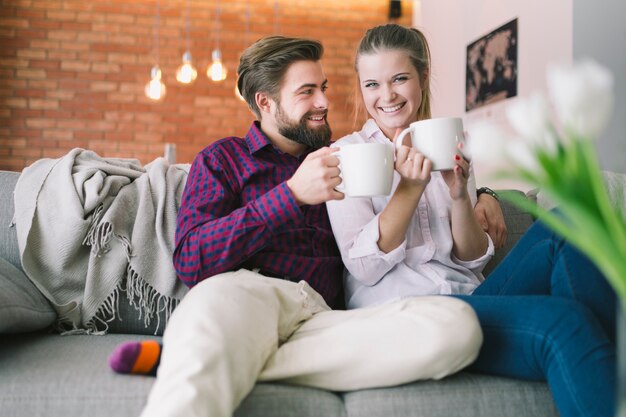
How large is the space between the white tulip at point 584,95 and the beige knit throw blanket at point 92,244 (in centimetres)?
131

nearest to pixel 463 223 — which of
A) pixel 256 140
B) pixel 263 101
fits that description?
pixel 256 140

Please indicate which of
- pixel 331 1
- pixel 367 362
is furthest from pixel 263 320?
pixel 331 1

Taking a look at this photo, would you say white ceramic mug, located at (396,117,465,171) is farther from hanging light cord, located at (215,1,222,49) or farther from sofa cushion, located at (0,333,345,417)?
hanging light cord, located at (215,1,222,49)

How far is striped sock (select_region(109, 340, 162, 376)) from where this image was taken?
117cm

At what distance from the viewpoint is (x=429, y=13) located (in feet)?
18.3

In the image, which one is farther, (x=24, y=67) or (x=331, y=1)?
(x=331, y=1)

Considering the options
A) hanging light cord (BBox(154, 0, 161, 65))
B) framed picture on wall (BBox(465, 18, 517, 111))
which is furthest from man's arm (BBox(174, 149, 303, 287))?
hanging light cord (BBox(154, 0, 161, 65))

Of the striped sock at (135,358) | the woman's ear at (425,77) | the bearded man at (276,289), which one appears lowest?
the striped sock at (135,358)

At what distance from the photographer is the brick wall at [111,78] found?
5.62 meters

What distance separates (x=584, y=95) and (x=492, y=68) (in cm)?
411

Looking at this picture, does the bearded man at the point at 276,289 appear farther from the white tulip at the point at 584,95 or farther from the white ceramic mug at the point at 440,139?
the white tulip at the point at 584,95

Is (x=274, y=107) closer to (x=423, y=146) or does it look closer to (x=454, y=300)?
(x=423, y=146)

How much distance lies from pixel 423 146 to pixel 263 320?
45 cm

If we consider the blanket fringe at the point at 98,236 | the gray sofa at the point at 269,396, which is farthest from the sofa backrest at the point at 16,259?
the gray sofa at the point at 269,396
